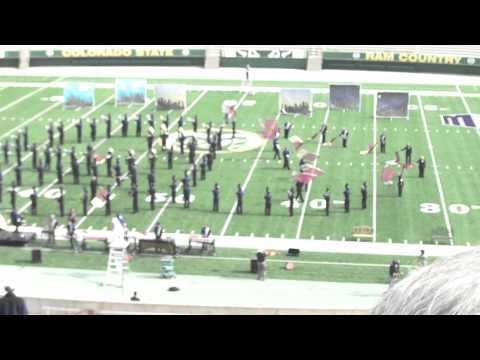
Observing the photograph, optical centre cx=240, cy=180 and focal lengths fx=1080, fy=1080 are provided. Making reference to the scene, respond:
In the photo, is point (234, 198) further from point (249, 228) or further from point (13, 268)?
point (13, 268)

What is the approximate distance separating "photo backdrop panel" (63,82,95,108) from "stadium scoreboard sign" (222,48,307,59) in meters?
12.0

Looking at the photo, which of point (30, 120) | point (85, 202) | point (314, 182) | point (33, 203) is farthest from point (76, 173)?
point (30, 120)

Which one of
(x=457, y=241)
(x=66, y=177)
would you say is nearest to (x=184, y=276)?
(x=457, y=241)

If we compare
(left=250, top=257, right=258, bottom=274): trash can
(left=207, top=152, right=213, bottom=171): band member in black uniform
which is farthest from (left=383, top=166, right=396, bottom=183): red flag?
(left=250, top=257, right=258, bottom=274): trash can

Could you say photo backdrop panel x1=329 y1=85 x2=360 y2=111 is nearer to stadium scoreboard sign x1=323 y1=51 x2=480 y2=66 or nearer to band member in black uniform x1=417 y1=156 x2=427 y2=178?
band member in black uniform x1=417 y1=156 x2=427 y2=178

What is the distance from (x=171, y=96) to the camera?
1266 inches

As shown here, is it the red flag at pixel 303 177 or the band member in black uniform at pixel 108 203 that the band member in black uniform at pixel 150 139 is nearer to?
the band member in black uniform at pixel 108 203

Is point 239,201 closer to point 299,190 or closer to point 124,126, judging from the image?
point 299,190

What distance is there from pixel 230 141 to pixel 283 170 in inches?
137

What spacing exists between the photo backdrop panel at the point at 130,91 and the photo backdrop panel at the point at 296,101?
14.7ft

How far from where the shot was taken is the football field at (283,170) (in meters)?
21.6

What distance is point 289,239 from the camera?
20.5m

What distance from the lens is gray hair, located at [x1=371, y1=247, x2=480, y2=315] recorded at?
2.61 m

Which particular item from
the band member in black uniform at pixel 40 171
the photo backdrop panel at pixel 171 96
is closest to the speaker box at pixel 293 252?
the band member in black uniform at pixel 40 171
